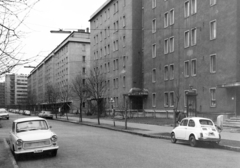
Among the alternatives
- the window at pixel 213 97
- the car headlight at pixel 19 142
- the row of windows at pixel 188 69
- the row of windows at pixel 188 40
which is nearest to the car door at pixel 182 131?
the car headlight at pixel 19 142

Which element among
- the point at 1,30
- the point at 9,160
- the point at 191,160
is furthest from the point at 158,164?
the point at 1,30

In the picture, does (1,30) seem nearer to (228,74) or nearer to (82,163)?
(82,163)

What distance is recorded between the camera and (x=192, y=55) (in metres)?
36.8

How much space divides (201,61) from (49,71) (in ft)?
278

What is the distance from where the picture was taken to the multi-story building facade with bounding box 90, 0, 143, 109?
52.2m

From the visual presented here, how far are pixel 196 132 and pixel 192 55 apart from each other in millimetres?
21833

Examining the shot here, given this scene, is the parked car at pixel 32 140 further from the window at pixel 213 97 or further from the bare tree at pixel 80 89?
the bare tree at pixel 80 89

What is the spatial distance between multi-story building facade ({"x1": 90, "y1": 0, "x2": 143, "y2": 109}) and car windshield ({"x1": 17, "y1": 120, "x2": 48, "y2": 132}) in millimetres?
32892

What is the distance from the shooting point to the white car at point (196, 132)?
16.0 meters

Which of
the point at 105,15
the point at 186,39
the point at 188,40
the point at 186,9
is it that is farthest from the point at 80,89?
the point at 105,15

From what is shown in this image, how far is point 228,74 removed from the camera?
3050 cm

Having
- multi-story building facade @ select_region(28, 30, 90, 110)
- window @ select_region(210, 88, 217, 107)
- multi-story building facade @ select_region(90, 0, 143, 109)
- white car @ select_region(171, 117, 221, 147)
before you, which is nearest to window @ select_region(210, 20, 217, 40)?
window @ select_region(210, 88, 217, 107)

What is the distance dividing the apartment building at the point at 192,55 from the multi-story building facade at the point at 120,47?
11.5 feet

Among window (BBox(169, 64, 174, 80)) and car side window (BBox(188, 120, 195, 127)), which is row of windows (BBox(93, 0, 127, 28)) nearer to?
window (BBox(169, 64, 174, 80))
